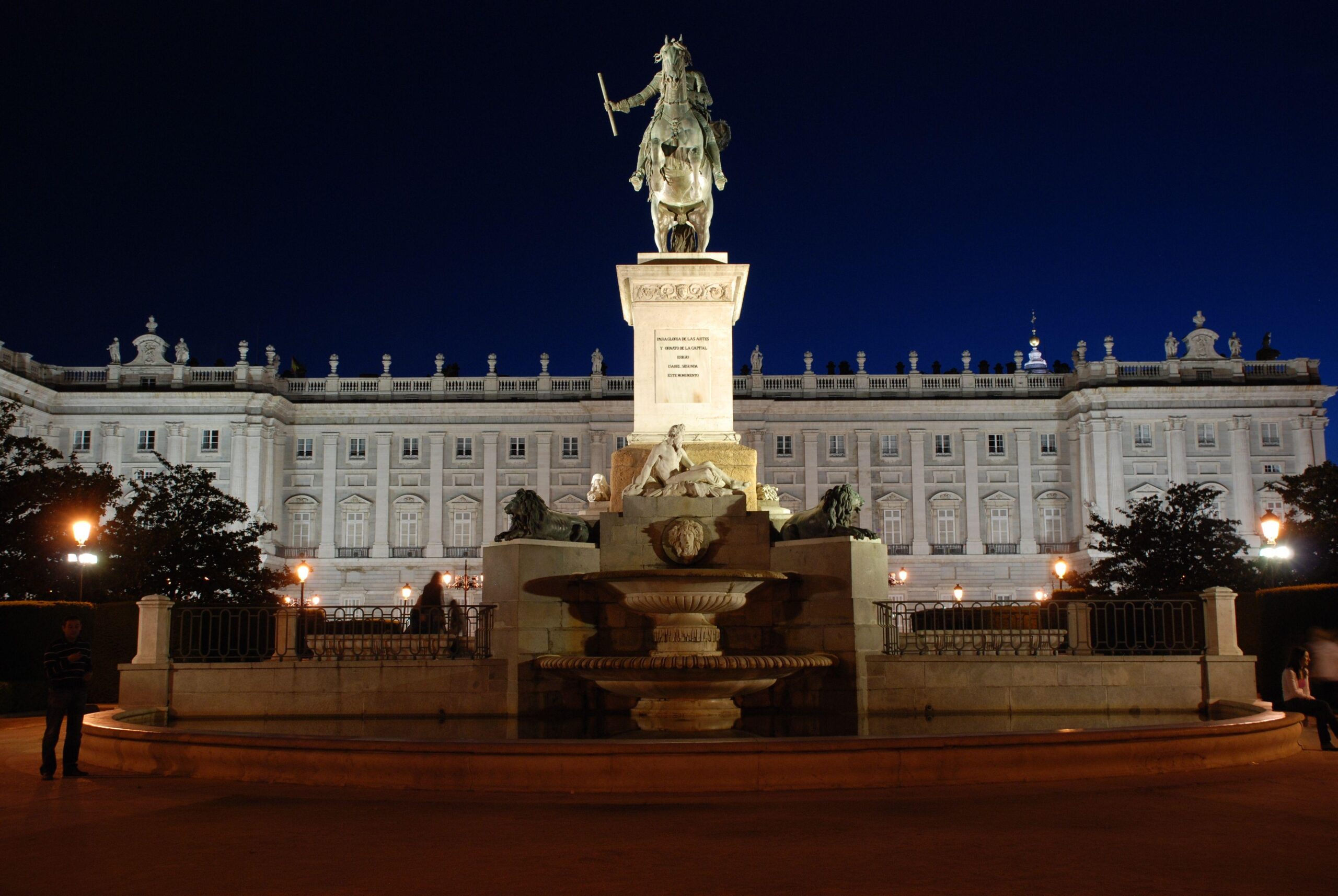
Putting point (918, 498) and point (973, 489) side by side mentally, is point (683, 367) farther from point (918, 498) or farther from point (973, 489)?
point (973, 489)

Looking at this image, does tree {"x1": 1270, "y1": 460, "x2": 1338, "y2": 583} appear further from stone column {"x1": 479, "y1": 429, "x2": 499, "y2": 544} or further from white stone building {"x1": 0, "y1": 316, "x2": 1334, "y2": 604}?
stone column {"x1": 479, "y1": 429, "x2": 499, "y2": 544}

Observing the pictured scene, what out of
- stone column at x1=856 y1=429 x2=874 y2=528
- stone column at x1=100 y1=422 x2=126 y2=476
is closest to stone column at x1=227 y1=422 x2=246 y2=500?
stone column at x1=100 y1=422 x2=126 y2=476

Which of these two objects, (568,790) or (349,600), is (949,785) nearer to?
(568,790)

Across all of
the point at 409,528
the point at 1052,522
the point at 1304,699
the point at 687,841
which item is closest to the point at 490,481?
the point at 409,528

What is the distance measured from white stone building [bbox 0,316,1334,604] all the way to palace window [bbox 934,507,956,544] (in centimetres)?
12

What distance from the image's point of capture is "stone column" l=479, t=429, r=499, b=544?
81875 millimetres

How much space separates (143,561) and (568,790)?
3300 centimetres

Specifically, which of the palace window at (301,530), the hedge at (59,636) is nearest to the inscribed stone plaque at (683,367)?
the hedge at (59,636)

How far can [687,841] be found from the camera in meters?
7.57

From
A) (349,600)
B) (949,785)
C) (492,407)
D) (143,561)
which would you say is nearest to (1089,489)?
(492,407)

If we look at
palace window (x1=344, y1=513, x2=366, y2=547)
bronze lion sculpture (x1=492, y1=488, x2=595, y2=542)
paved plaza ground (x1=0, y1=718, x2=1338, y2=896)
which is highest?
palace window (x1=344, y1=513, x2=366, y2=547)

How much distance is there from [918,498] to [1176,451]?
17337 millimetres

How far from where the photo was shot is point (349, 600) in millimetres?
82000

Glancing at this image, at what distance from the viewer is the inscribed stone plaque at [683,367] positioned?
17.3 m
